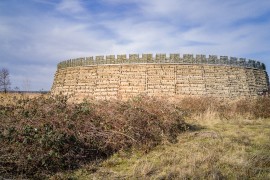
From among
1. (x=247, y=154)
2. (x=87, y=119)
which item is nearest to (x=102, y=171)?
(x=87, y=119)

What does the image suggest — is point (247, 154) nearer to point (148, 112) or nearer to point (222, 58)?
point (148, 112)

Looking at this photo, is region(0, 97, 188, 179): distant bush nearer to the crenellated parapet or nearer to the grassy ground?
the grassy ground

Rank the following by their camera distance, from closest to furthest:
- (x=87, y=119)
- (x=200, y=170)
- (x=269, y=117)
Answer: (x=200, y=170), (x=87, y=119), (x=269, y=117)

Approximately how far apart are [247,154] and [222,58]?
67.8 feet

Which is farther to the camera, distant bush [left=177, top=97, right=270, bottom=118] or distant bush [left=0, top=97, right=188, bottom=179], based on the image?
distant bush [left=177, top=97, right=270, bottom=118]

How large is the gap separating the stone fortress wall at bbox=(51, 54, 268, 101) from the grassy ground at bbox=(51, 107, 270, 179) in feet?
52.2

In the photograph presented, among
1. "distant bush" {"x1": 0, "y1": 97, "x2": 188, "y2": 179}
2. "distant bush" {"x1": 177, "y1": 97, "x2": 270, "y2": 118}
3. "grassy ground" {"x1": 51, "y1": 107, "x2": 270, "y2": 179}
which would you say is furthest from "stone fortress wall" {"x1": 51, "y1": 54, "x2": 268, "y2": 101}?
"grassy ground" {"x1": 51, "y1": 107, "x2": 270, "y2": 179}

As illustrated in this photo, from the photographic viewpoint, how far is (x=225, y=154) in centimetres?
752

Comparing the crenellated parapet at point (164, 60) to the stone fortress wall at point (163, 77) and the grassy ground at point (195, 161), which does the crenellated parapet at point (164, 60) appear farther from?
the grassy ground at point (195, 161)

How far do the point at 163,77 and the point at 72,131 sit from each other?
1893cm

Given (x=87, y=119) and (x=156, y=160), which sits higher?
(x=87, y=119)

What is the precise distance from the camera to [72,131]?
759 cm

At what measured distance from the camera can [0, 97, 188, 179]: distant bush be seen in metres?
6.58

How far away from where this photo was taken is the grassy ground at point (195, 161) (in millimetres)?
6285
